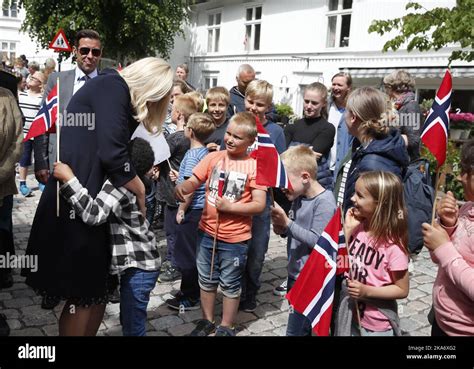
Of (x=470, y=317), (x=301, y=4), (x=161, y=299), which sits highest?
(x=301, y=4)

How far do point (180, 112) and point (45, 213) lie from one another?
2466 millimetres

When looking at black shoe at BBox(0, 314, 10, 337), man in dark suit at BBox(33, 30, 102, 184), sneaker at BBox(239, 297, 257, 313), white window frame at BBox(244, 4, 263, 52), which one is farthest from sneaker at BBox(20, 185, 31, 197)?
white window frame at BBox(244, 4, 263, 52)

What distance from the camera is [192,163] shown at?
3.92 metres

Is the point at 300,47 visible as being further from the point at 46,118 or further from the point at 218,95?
the point at 46,118

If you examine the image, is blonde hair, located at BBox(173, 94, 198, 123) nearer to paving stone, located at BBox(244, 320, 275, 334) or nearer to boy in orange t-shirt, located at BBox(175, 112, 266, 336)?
boy in orange t-shirt, located at BBox(175, 112, 266, 336)

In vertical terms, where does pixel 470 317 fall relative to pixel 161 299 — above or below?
above

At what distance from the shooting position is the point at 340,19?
16625 mm

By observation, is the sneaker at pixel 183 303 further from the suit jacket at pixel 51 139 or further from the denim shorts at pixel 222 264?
the suit jacket at pixel 51 139

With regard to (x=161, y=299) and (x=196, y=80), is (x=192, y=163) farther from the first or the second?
(x=196, y=80)

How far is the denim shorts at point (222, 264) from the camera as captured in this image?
3.38 meters

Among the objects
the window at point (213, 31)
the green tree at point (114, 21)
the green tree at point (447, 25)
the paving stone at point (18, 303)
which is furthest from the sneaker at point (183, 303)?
the window at point (213, 31)

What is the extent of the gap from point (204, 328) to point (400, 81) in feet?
11.7
